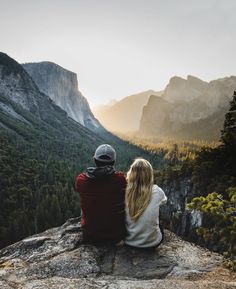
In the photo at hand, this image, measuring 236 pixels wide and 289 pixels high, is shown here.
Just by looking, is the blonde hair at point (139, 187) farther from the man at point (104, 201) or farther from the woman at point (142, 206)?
the man at point (104, 201)

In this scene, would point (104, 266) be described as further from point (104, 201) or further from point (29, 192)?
point (29, 192)

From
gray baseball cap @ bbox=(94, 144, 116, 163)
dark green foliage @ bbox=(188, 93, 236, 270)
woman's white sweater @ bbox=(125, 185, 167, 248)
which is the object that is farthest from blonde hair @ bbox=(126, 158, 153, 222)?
dark green foliage @ bbox=(188, 93, 236, 270)

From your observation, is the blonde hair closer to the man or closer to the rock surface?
the man

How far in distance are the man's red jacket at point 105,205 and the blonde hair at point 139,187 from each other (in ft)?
0.93

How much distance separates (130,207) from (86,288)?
2.61 metres

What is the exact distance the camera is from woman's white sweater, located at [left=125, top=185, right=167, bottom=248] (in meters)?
8.21

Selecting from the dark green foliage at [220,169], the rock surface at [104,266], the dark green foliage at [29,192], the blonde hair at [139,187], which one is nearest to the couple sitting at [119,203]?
the blonde hair at [139,187]

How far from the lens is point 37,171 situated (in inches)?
4532

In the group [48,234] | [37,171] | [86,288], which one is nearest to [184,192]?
[48,234]

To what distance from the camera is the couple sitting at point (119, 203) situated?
816cm

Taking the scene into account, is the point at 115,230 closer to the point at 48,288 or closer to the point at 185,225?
the point at 48,288

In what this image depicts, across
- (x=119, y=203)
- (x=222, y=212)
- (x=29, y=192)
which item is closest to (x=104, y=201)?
(x=119, y=203)

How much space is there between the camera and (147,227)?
8.25m

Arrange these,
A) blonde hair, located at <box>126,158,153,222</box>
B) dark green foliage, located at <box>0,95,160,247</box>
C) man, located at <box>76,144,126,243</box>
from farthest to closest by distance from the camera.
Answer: dark green foliage, located at <box>0,95,160,247</box>
man, located at <box>76,144,126,243</box>
blonde hair, located at <box>126,158,153,222</box>
